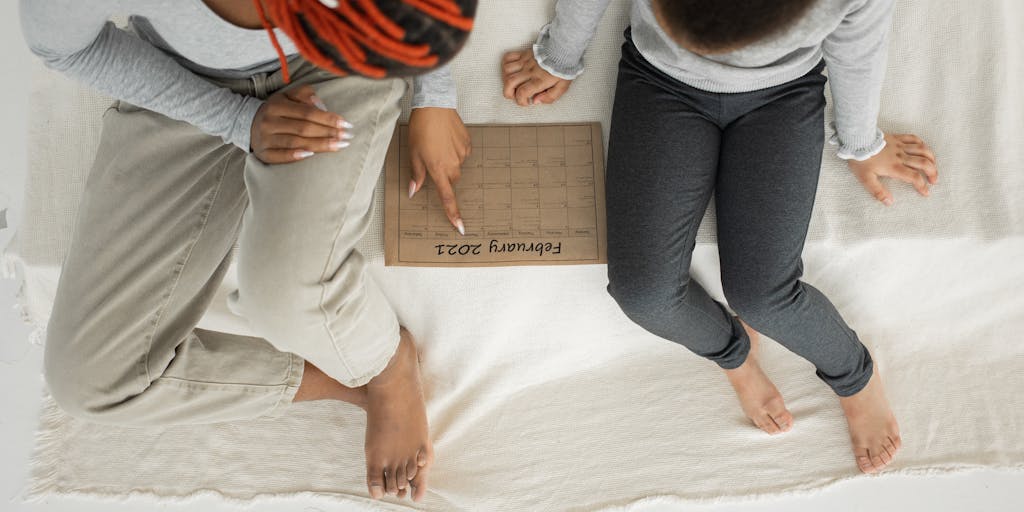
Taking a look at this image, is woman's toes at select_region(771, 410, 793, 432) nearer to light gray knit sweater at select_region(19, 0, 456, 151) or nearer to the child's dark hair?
the child's dark hair

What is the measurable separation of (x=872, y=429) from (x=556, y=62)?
703 millimetres

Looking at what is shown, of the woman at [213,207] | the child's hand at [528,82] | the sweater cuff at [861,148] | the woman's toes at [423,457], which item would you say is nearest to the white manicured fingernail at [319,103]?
the woman at [213,207]

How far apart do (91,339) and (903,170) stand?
105cm

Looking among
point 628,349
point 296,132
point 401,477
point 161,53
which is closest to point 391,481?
point 401,477

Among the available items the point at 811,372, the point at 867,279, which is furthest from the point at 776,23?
the point at 811,372

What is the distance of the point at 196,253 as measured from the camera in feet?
2.91

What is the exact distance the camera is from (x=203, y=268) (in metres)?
0.90

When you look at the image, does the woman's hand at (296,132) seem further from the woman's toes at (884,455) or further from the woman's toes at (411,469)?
the woman's toes at (884,455)

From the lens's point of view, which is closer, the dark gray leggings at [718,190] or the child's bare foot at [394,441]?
the dark gray leggings at [718,190]

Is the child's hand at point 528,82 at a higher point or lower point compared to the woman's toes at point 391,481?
higher

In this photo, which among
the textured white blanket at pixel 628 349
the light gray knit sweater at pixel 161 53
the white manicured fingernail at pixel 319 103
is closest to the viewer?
the light gray knit sweater at pixel 161 53

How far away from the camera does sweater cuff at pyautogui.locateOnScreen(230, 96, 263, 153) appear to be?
831 mm

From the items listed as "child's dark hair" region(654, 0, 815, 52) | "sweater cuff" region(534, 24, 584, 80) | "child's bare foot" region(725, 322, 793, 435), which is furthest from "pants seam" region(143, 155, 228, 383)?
"child's bare foot" region(725, 322, 793, 435)

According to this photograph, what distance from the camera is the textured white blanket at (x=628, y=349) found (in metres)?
1.05
